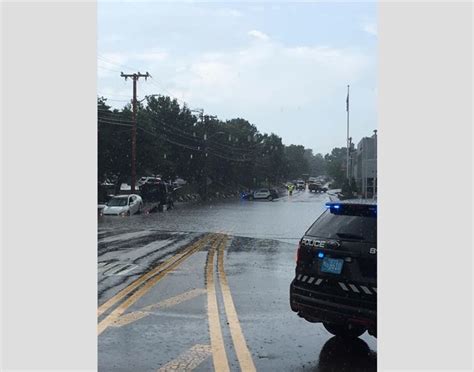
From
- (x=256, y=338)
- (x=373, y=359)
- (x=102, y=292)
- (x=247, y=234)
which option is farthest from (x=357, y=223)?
(x=247, y=234)

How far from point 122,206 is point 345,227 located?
27014mm

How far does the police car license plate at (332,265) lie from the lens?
562 cm

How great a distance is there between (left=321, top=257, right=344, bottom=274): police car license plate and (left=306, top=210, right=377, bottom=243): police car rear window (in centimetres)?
23

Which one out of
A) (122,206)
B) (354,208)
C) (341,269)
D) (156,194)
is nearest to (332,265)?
(341,269)

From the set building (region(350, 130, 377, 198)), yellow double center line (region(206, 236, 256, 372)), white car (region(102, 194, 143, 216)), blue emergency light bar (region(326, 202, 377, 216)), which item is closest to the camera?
yellow double center line (region(206, 236, 256, 372))

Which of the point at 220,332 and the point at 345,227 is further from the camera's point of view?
the point at 220,332

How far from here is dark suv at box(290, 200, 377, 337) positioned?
17.9 feet

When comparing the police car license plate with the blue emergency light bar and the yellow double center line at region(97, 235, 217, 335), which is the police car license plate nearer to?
the blue emergency light bar

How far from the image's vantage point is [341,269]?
560cm

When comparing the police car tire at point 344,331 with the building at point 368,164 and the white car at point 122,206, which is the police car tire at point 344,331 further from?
the building at point 368,164

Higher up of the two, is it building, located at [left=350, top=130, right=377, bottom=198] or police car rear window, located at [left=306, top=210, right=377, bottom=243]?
building, located at [left=350, top=130, right=377, bottom=198]

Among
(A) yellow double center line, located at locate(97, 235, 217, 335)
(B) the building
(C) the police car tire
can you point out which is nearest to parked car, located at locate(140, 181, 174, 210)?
(B) the building

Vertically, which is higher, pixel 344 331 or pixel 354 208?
pixel 354 208

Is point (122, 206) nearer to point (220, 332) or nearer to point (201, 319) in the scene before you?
point (201, 319)
